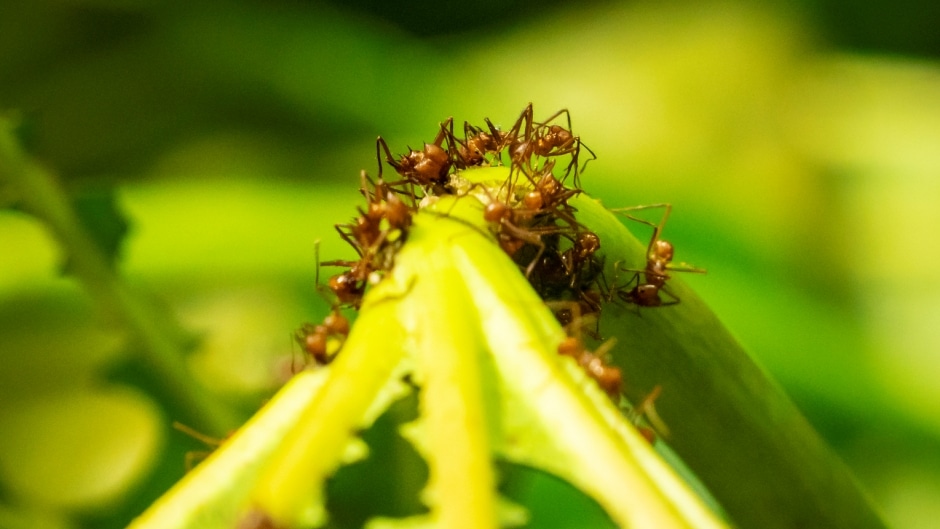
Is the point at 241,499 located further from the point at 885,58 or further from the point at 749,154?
the point at 885,58

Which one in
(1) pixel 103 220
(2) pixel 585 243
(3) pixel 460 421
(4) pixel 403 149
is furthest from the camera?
(4) pixel 403 149

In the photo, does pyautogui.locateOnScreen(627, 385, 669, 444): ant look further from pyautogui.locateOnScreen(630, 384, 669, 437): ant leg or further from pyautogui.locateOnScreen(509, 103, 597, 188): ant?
pyautogui.locateOnScreen(509, 103, 597, 188): ant

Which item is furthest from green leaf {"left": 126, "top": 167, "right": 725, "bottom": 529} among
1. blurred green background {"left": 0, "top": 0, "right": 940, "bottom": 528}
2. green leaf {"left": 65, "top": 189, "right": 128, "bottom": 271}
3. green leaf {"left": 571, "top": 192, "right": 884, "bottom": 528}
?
green leaf {"left": 65, "top": 189, "right": 128, "bottom": 271}

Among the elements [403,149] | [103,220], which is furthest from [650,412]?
[403,149]

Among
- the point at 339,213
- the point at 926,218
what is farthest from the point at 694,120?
the point at 339,213

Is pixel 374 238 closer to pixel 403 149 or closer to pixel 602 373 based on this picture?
pixel 602 373

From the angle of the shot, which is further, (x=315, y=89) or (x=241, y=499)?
(x=315, y=89)

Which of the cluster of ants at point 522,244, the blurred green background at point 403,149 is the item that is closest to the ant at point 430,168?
the cluster of ants at point 522,244

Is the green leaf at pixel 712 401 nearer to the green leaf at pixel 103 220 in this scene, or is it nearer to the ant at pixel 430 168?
the ant at pixel 430 168
